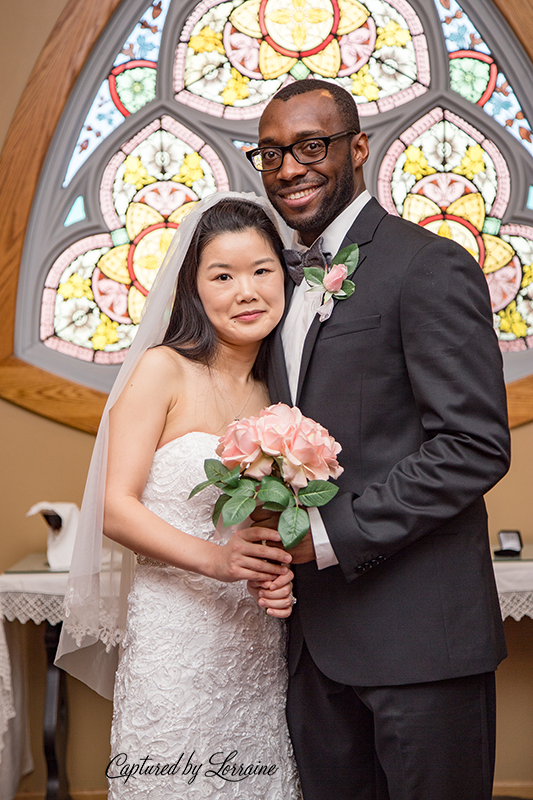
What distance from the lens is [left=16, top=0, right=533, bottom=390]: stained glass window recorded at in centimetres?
412

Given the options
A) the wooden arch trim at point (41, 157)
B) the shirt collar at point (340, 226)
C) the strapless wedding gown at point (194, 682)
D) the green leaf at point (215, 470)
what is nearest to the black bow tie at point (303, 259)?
the shirt collar at point (340, 226)

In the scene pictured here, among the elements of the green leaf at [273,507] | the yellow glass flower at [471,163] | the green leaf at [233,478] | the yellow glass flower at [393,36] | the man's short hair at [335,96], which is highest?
the yellow glass flower at [393,36]

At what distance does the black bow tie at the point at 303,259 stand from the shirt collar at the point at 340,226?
0.8 inches

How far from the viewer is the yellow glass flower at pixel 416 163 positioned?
4.22 m

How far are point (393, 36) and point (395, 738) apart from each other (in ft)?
12.3

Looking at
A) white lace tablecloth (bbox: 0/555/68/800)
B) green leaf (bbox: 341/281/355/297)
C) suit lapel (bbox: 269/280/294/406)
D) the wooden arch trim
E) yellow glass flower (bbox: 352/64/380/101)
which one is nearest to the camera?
green leaf (bbox: 341/281/355/297)

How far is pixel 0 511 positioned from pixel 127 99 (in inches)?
92.1

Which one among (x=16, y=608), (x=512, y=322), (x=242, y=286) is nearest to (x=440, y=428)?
(x=242, y=286)

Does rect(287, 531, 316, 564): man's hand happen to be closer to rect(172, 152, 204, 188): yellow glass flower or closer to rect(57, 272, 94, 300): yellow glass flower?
rect(57, 272, 94, 300): yellow glass flower

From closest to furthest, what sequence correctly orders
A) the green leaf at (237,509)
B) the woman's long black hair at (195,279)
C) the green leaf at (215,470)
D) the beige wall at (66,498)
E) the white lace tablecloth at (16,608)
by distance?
1. the green leaf at (237,509)
2. the green leaf at (215,470)
3. the woman's long black hair at (195,279)
4. the white lace tablecloth at (16,608)
5. the beige wall at (66,498)

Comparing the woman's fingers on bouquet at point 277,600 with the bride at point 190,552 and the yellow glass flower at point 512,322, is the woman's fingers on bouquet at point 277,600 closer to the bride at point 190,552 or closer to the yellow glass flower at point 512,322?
the bride at point 190,552

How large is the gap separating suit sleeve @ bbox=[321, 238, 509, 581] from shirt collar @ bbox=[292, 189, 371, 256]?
32 centimetres

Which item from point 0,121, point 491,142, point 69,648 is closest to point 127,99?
point 0,121

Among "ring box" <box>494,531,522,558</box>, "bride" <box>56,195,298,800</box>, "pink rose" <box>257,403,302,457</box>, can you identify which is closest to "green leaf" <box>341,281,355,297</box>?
"bride" <box>56,195,298,800</box>
